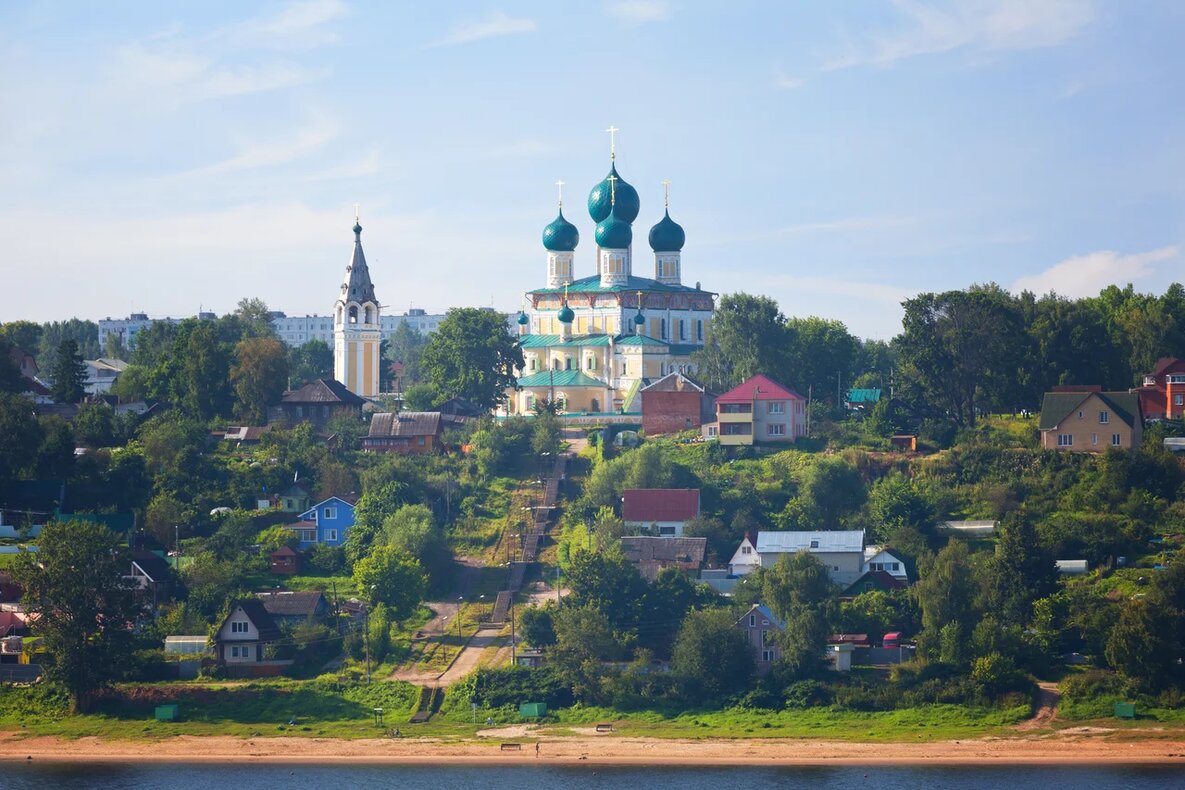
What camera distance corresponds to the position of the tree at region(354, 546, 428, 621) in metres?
57.4

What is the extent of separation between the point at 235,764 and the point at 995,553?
21.0m

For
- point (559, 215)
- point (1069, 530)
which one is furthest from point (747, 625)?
point (559, 215)

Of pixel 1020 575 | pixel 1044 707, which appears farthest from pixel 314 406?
pixel 1044 707

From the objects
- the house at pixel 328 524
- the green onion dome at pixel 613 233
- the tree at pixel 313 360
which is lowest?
the house at pixel 328 524

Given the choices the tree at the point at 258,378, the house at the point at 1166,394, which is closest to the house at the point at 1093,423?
the house at the point at 1166,394

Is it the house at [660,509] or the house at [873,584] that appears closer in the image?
the house at [873,584]

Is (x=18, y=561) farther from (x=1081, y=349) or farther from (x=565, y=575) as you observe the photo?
(x=1081, y=349)

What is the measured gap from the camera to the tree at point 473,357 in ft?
265

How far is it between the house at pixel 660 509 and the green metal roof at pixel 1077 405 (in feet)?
39.4

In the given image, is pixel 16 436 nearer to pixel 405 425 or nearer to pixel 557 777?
pixel 405 425

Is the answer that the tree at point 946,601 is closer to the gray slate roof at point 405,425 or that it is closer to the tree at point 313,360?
the gray slate roof at point 405,425

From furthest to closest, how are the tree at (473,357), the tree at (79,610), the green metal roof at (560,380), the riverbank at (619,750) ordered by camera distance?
the green metal roof at (560,380)
the tree at (473,357)
the tree at (79,610)
the riverbank at (619,750)

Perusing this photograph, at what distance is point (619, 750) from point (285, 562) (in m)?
15.9

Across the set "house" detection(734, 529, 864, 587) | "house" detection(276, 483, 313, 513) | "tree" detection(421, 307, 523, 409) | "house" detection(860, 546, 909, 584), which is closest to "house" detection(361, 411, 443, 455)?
"house" detection(276, 483, 313, 513)
